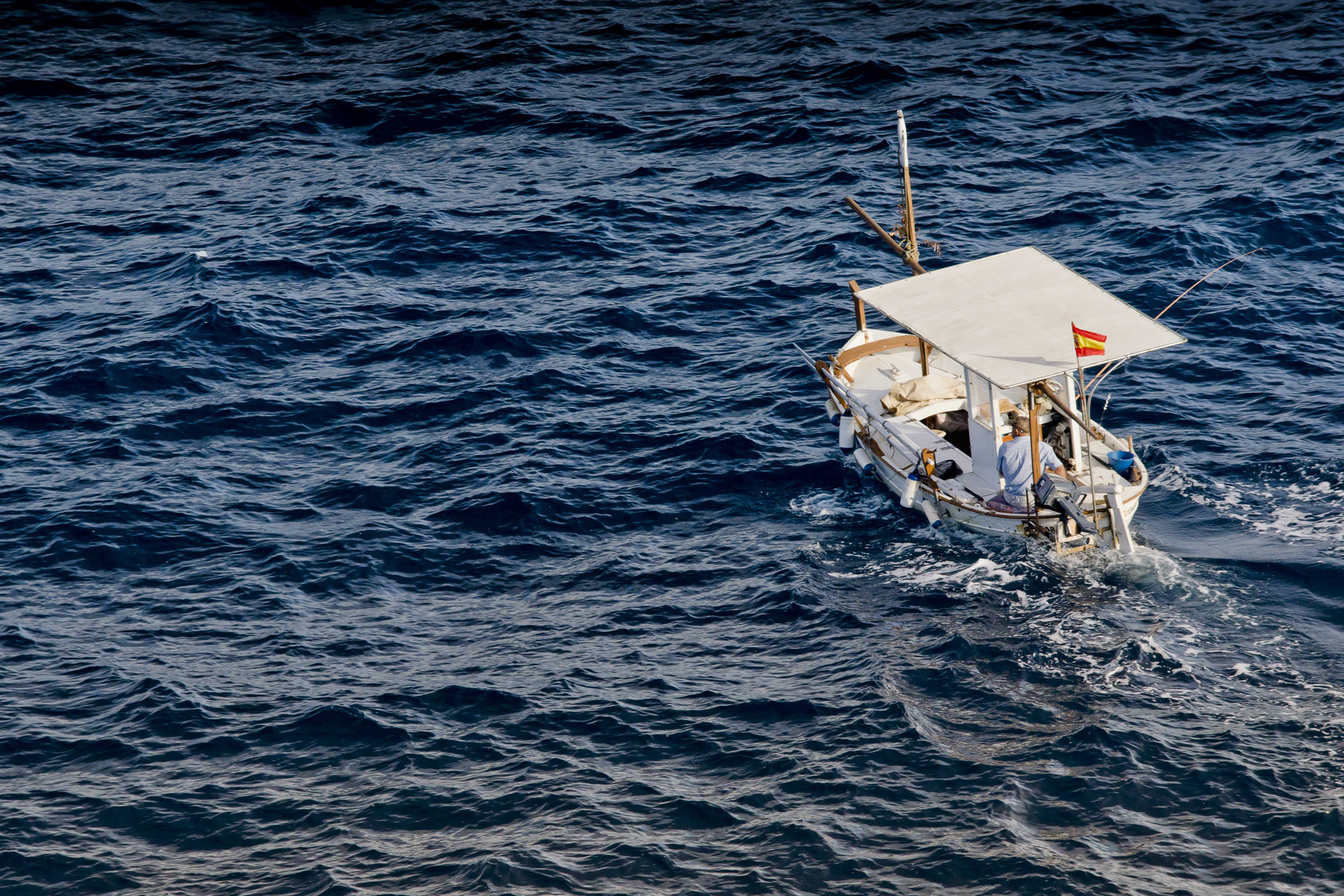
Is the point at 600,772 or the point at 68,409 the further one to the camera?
the point at 68,409

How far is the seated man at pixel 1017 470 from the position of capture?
26.0 metres

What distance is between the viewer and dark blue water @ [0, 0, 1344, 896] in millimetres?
20594

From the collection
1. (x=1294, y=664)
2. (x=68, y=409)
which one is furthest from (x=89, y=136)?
(x=1294, y=664)

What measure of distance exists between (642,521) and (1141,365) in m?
14.2

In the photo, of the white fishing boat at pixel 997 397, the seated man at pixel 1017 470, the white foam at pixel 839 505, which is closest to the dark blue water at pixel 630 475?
the white foam at pixel 839 505

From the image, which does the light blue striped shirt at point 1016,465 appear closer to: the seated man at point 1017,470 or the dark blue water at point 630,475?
the seated man at point 1017,470

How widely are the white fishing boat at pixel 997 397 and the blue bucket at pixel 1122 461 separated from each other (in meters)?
0.03

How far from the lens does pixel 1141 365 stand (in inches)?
1336

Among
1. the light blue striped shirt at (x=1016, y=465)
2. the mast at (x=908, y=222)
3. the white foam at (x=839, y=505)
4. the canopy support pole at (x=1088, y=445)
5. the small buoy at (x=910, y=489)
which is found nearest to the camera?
the canopy support pole at (x=1088, y=445)

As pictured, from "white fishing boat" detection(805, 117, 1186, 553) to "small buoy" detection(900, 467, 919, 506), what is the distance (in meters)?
0.03

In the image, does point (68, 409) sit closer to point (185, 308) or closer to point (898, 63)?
point (185, 308)

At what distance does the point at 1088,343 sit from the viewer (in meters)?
24.6

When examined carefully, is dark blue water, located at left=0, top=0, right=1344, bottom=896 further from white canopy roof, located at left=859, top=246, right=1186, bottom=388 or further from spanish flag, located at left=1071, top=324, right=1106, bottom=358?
spanish flag, located at left=1071, top=324, right=1106, bottom=358

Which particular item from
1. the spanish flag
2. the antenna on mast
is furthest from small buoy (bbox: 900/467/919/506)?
the antenna on mast
